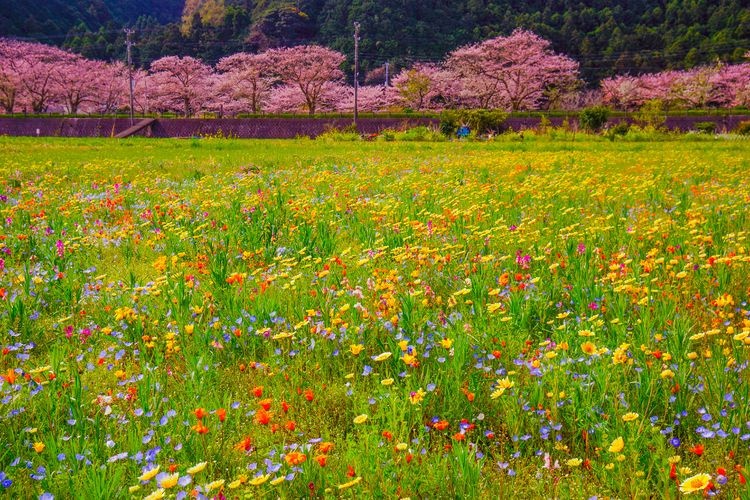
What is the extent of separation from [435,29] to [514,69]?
34514 mm

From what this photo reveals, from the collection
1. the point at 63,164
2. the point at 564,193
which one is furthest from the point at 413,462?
the point at 63,164

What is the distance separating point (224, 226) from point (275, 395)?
3265 millimetres

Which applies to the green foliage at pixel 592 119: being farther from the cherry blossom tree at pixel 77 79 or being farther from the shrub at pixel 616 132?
the cherry blossom tree at pixel 77 79

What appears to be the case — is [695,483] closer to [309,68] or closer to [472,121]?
[472,121]

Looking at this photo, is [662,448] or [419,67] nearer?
[662,448]

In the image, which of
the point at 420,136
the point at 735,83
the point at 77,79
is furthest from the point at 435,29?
the point at 420,136

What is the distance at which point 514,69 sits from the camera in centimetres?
6344

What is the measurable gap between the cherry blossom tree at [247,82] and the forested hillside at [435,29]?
64.7 feet

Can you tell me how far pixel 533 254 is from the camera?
4359mm

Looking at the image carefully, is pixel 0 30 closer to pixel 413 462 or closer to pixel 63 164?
pixel 63 164

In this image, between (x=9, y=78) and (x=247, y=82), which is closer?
(x=9, y=78)

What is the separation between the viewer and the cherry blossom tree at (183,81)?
74.2m

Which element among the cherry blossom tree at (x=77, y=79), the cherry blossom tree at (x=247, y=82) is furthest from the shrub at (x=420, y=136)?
the cherry blossom tree at (x=77, y=79)

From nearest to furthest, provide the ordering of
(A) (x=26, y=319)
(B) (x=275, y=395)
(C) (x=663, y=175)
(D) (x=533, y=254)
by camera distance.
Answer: (B) (x=275, y=395), (A) (x=26, y=319), (D) (x=533, y=254), (C) (x=663, y=175)
